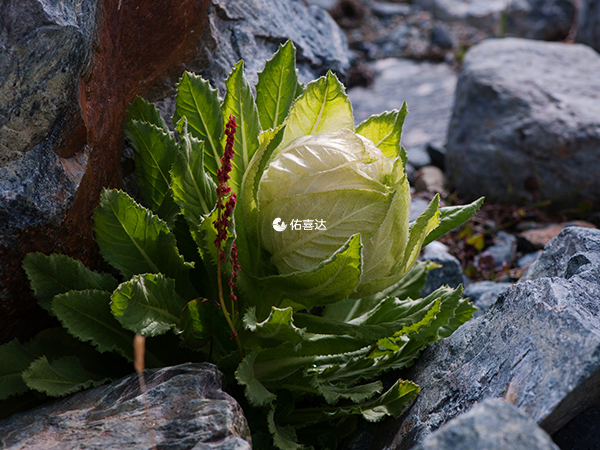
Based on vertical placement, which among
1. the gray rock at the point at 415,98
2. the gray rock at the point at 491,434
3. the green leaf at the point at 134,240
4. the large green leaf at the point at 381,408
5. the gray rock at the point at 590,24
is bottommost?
the gray rock at the point at 415,98

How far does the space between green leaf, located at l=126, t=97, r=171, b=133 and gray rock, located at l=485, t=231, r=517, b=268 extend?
2.47 meters

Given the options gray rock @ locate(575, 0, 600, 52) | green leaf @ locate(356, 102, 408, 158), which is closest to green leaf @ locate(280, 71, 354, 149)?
green leaf @ locate(356, 102, 408, 158)

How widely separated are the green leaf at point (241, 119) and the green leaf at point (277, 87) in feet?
0.44

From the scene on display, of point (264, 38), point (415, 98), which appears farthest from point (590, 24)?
point (264, 38)

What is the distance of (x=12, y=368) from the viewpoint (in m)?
1.72

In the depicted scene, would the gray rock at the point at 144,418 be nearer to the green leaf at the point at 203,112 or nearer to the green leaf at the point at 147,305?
the green leaf at the point at 147,305

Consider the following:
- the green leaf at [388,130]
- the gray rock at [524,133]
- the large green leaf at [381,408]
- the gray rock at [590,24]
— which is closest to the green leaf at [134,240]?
the large green leaf at [381,408]

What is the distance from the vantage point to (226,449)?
53.2 inches

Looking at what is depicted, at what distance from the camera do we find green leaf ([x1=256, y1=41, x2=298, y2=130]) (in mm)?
2045

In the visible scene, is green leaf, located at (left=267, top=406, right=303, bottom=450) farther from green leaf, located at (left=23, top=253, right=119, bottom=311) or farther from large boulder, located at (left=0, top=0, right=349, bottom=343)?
large boulder, located at (left=0, top=0, right=349, bottom=343)

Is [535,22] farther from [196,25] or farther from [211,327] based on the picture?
[211,327]

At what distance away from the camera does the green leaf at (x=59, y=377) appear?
163cm

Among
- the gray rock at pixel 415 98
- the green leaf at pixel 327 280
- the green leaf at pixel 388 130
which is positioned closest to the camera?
the green leaf at pixel 327 280

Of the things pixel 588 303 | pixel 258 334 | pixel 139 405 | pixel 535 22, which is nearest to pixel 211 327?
pixel 258 334
